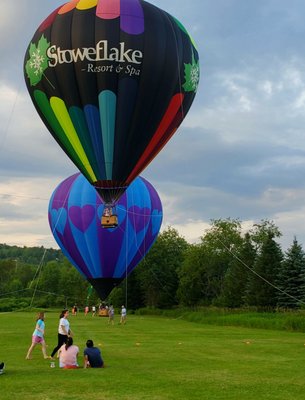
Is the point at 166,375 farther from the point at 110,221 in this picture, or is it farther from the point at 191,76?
the point at 191,76

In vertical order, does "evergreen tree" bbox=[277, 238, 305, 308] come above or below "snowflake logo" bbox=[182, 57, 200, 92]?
below

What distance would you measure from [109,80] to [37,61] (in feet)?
12.1

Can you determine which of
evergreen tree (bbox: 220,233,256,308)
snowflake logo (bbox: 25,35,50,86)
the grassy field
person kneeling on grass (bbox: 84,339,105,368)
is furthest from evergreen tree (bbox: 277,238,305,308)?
person kneeling on grass (bbox: 84,339,105,368)

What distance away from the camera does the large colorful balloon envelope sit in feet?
78.4

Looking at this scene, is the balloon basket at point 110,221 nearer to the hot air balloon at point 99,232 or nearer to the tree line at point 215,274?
the hot air balloon at point 99,232

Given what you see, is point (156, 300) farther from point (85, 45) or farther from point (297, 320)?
point (85, 45)

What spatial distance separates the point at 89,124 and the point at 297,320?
16.9 meters

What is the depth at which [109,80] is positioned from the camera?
2402 cm

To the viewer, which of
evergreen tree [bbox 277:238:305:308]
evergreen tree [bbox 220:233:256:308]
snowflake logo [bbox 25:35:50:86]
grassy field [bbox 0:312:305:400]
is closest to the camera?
grassy field [bbox 0:312:305:400]

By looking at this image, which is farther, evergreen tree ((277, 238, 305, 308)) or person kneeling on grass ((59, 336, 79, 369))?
evergreen tree ((277, 238, 305, 308))

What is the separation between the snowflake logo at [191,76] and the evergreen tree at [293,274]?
22.7 meters

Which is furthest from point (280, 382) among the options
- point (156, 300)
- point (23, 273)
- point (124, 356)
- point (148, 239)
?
point (23, 273)

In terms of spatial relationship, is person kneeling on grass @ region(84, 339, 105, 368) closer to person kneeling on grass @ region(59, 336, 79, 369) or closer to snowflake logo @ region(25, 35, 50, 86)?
person kneeling on grass @ region(59, 336, 79, 369)

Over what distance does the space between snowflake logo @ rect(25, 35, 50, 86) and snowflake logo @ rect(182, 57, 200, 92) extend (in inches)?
248
